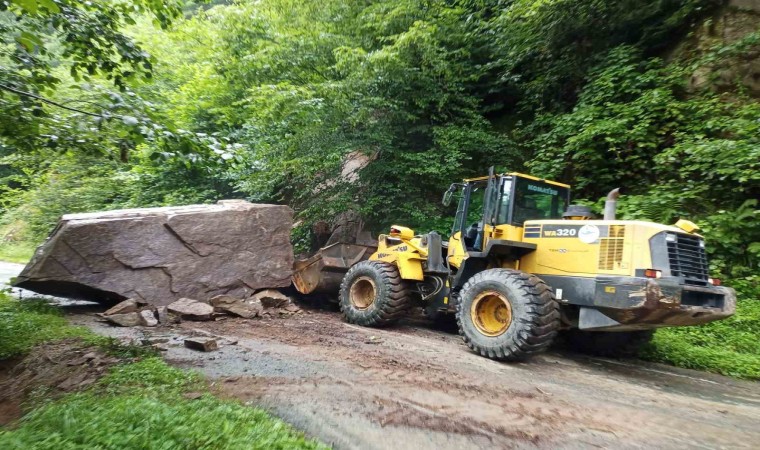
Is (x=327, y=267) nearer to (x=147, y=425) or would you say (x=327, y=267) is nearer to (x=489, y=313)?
(x=489, y=313)

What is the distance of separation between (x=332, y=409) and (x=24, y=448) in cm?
206

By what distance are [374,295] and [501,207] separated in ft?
8.71

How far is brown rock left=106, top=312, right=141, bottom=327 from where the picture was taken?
23.7ft

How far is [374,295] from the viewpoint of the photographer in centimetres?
820

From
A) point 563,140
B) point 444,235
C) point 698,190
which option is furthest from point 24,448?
point 563,140

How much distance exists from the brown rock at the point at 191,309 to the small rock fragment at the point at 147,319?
39 centimetres

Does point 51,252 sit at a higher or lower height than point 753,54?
lower

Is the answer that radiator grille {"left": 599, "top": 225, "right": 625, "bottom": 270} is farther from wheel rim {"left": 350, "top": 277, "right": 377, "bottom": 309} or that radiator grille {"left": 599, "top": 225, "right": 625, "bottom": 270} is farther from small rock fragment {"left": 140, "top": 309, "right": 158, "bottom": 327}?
small rock fragment {"left": 140, "top": 309, "right": 158, "bottom": 327}

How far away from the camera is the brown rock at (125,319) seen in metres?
7.24

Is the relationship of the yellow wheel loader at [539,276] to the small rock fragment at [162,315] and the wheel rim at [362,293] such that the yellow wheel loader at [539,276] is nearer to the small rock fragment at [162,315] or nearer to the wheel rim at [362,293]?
the wheel rim at [362,293]

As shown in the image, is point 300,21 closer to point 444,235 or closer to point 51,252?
point 444,235

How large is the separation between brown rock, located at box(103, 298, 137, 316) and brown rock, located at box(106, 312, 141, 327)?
0.78 ft

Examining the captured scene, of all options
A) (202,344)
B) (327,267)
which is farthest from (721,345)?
(202,344)

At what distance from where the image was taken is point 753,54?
29.9 feet
